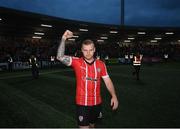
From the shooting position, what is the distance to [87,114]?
4.21 metres

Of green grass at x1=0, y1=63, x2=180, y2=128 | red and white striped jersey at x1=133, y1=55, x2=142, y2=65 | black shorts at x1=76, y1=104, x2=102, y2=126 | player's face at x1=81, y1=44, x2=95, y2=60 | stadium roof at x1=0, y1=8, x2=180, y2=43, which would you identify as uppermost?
stadium roof at x1=0, y1=8, x2=180, y2=43

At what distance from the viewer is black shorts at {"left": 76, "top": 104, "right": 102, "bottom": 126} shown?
419 cm

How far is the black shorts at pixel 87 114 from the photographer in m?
4.19

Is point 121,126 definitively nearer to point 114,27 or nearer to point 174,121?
point 174,121

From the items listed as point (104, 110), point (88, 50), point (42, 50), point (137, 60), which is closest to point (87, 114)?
point (88, 50)

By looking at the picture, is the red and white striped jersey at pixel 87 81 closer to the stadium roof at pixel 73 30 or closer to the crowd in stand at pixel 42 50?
the crowd in stand at pixel 42 50

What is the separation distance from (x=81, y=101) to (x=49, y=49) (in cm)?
3569

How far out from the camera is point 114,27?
48625mm

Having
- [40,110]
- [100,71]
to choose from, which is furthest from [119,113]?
[100,71]

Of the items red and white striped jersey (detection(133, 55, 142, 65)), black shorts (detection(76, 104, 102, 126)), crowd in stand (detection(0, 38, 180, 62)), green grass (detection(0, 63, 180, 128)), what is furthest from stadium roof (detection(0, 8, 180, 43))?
black shorts (detection(76, 104, 102, 126))

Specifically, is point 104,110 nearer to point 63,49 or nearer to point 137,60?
point 63,49

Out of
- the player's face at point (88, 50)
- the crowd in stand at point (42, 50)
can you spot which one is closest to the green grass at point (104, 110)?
the player's face at point (88, 50)

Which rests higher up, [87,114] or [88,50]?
[88,50]

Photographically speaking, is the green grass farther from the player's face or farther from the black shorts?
the player's face
